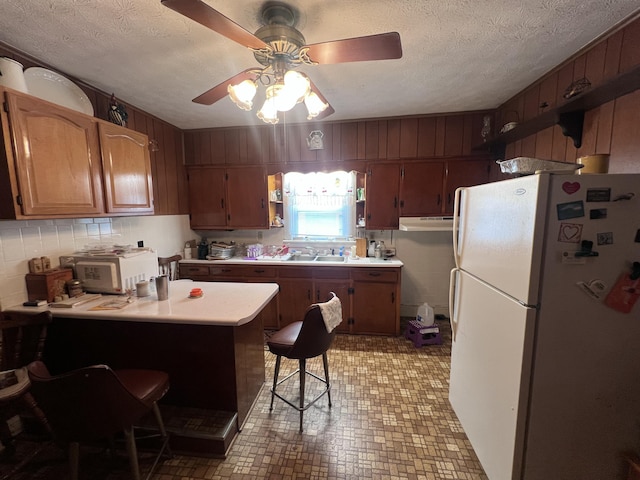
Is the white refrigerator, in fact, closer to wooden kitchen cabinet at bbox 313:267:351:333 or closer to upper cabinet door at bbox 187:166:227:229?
wooden kitchen cabinet at bbox 313:267:351:333

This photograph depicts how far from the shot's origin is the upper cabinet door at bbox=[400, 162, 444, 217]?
3.14 metres

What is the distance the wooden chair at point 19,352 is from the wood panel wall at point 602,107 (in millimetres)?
3365

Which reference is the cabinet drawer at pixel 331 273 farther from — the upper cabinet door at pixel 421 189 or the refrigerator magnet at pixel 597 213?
the refrigerator magnet at pixel 597 213

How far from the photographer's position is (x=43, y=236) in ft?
6.42

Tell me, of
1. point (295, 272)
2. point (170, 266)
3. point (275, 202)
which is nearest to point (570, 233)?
point (295, 272)

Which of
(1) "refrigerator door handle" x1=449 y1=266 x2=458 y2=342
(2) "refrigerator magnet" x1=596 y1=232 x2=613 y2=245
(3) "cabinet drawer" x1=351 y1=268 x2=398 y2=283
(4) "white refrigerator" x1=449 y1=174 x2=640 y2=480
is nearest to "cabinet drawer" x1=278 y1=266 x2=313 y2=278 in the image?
(3) "cabinet drawer" x1=351 y1=268 x2=398 y2=283

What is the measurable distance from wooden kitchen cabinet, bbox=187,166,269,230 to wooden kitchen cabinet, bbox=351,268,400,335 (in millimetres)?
1405

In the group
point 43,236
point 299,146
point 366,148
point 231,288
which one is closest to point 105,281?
point 43,236

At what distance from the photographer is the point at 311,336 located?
5.39ft

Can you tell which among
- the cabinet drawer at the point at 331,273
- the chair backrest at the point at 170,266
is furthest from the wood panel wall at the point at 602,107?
the chair backrest at the point at 170,266

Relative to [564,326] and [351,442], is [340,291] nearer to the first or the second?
[351,442]

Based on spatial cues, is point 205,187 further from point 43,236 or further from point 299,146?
point 43,236

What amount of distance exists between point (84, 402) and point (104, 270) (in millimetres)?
1098

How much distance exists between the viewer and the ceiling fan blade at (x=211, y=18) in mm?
942
